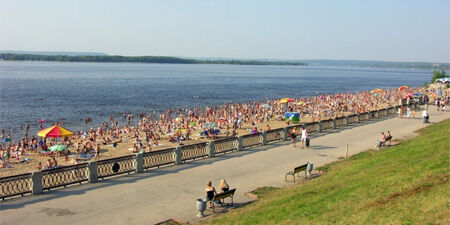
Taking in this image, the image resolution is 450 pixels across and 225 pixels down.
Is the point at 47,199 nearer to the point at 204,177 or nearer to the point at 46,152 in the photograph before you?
the point at 204,177

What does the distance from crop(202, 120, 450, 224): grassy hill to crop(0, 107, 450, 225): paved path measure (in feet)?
5.84

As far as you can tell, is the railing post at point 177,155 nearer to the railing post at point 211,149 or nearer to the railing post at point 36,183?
the railing post at point 211,149

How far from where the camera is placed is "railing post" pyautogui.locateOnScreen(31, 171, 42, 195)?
1384 centimetres

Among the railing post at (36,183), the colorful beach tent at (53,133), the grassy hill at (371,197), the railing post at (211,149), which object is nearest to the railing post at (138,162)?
the railing post at (36,183)

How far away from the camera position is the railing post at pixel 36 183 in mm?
13844

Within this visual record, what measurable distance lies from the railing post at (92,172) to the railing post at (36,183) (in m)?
1.90

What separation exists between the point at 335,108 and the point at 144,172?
146 feet

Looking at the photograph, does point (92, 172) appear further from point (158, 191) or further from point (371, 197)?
point (371, 197)

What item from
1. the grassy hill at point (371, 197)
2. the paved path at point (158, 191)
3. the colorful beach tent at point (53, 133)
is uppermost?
the grassy hill at point (371, 197)

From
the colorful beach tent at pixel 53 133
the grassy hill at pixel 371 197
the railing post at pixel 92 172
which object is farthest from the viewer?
the colorful beach tent at pixel 53 133

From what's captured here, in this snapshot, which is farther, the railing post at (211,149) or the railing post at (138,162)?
the railing post at (211,149)

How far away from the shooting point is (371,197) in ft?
33.9

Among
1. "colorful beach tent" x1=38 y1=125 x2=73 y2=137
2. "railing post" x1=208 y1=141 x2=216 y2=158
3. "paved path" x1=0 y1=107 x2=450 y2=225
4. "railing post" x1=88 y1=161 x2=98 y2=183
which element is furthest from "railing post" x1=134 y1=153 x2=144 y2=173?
"colorful beach tent" x1=38 y1=125 x2=73 y2=137

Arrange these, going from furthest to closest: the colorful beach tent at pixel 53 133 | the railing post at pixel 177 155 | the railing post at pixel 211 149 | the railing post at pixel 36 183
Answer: the colorful beach tent at pixel 53 133 < the railing post at pixel 211 149 < the railing post at pixel 177 155 < the railing post at pixel 36 183
